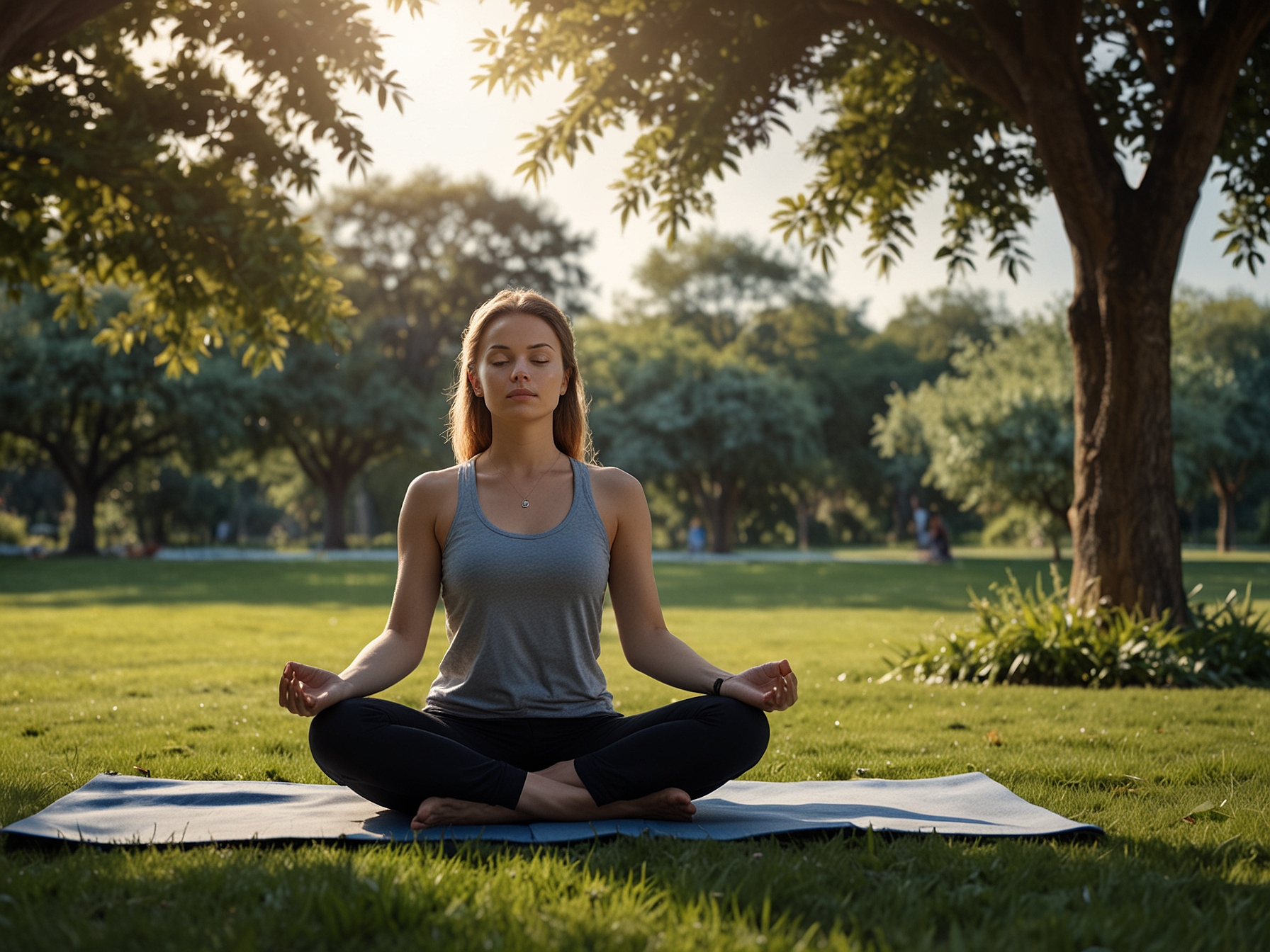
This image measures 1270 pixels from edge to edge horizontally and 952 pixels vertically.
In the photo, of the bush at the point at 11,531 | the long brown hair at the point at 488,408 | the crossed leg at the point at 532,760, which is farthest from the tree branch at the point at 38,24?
the bush at the point at 11,531

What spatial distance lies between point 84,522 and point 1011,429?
2943 cm

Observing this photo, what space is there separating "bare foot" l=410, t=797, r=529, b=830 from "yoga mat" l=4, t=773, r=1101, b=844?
0.03 m

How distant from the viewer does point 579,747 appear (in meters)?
3.70

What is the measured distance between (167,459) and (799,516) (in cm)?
3499

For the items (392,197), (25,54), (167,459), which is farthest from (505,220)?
(25,54)

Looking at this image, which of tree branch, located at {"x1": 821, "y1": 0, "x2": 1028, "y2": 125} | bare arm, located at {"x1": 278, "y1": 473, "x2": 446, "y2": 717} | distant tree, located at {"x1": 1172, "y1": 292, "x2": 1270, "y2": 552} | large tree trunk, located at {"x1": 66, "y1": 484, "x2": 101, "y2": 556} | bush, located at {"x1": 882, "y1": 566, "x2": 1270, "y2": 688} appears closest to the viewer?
bare arm, located at {"x1": 278, "y1": 473, "x2": 446, "y2": 717}

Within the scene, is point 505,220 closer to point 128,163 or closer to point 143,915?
point 128,163

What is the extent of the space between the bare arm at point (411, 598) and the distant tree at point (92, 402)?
92.4ft

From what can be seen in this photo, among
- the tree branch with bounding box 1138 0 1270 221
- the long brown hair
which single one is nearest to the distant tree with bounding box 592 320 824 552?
the tree branch with bounding box 1138 0 1270 221

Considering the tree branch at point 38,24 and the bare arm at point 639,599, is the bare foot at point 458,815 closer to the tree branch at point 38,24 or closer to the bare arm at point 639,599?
the bare arm at point 639,599

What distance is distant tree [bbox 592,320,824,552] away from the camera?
3922cm

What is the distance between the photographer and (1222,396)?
34312 mm

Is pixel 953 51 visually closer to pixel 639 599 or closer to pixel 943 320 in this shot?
pixel 639 599

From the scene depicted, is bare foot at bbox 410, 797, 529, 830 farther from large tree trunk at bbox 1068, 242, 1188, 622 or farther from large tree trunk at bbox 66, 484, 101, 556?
large tree trunk at bbox 66, 484, 101, 556
